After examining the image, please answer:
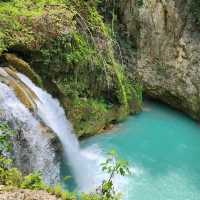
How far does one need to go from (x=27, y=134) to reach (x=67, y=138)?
1.50 metres

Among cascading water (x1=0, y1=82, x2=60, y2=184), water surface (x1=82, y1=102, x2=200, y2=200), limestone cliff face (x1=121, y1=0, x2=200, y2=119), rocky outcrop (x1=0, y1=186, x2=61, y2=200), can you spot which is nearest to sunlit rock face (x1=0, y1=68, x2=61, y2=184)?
cascading water (x1=0, y1=82, x2=60, y2=184)

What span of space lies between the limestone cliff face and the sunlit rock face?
424 cm

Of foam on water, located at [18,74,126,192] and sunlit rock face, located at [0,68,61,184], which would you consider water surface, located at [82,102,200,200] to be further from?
sunlit rock face, located at [0,68,61,184]

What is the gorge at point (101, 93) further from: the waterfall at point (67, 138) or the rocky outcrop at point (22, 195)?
the rocky outcrop at point (22, 195)

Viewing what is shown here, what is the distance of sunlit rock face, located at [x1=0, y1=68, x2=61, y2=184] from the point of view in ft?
25.1

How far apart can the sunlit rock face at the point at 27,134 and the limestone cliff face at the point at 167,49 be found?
4.24m

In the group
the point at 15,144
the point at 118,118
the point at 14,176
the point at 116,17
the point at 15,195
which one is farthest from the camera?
the point at 116,17

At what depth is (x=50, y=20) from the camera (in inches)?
369

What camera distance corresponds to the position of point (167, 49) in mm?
11672

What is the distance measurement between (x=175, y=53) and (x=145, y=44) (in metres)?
0.77

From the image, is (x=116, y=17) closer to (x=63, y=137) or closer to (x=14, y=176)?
(x=63, y=137)

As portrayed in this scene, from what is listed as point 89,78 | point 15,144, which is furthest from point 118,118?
point 15,144

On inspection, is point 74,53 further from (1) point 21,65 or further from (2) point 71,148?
(2) point 71,148

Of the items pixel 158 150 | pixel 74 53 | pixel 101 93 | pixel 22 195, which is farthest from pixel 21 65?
pixel 22 195
